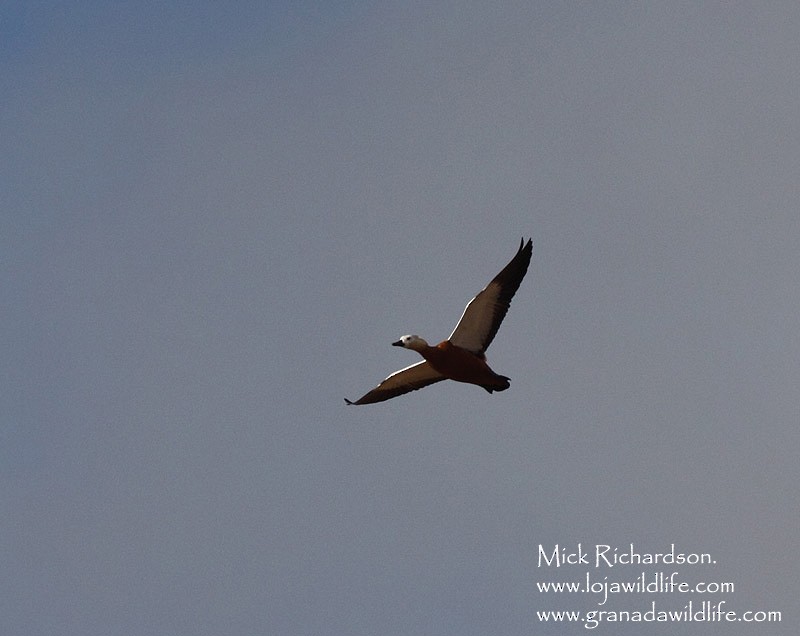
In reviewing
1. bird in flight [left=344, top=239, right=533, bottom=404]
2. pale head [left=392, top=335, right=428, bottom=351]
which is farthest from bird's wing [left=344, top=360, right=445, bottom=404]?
pale head [left=392, top=335, right=428, bottom=351]

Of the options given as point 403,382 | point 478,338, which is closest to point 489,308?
point 478,338

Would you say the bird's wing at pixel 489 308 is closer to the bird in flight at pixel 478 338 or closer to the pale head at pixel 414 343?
the bird in flight at pixel 478 338

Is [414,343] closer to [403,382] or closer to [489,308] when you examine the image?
[489,308]

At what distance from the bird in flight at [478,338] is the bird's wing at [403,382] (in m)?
0.76

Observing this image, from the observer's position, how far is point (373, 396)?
42969mm

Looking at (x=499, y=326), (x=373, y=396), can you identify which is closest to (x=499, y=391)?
(x=499, y=326)

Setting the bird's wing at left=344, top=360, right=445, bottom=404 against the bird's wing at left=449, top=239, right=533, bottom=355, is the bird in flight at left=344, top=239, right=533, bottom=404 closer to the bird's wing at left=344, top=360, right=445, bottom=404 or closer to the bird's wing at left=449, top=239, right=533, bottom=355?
the bird's wing at left=449, top=239, right=533, bottom=355

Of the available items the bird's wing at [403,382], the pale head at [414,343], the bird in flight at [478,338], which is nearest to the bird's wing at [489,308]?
the bird in flight at [478,338]

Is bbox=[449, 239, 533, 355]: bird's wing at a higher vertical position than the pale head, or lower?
higher

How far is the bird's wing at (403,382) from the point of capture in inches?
1645

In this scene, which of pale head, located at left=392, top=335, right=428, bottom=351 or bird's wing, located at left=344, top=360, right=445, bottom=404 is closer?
pale head, located at left=392, top=335, right=428, bottom=351

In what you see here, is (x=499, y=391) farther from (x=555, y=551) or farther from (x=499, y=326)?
(x=555, y=551)

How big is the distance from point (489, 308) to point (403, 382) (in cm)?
359

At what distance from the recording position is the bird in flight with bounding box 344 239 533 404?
39812 mm
